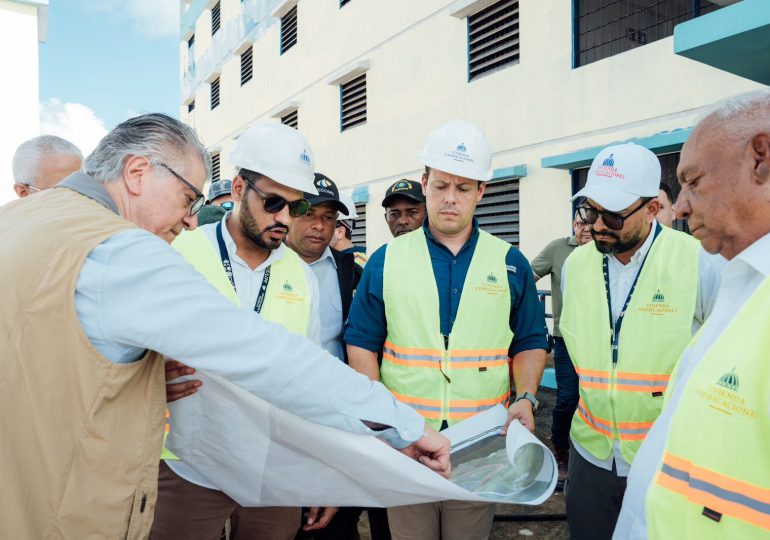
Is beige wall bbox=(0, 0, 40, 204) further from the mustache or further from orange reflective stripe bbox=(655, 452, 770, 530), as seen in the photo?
orange reflective stripe bbox=(655, 452, 770, 530)

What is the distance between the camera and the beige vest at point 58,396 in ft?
3.84

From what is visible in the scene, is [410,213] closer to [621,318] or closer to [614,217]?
[614,217]

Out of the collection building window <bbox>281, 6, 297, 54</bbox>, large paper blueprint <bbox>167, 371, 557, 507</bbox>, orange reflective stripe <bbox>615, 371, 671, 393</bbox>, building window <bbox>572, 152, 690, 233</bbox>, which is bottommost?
large paper blueprint <bbox>167, 371, 557, 507</bbox>

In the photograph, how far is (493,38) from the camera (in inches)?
326

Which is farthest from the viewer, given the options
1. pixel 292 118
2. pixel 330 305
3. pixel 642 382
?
pixel 292 118

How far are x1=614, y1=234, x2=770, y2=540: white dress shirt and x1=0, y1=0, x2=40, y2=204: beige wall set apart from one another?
28.2ft

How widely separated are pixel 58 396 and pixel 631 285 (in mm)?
2248

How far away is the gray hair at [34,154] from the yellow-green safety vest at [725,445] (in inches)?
153

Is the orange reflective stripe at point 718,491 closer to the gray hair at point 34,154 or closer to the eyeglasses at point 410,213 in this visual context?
the eyeglasses at point 410,213

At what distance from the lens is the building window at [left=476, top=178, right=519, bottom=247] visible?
322 inches

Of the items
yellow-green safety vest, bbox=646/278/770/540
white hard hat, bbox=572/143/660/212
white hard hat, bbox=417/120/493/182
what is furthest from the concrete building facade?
yellow-green safety vest, bbox=646/278/770/540

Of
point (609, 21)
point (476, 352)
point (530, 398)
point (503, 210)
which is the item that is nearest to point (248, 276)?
point (476, 352)

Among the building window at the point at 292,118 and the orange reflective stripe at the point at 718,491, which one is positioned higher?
the building window at the point at 292,118

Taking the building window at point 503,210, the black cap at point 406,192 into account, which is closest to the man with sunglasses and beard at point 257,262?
the black cap at point 406,192
